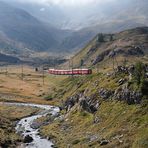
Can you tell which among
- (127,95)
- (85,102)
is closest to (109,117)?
(127,95)

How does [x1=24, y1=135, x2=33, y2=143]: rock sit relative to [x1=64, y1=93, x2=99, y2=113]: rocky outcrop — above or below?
below

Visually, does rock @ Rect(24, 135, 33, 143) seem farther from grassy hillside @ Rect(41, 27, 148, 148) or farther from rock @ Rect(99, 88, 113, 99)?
rock @ Rect(99, 88, 113, 99)

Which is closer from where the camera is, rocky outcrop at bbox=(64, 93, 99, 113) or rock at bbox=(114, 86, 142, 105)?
rock at bbox=(114, 86, 142, 105)

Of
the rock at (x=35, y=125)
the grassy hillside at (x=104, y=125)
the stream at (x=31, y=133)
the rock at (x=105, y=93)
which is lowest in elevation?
the stream at (x=31, y=133)

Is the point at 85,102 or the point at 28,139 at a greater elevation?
the point at 85,102

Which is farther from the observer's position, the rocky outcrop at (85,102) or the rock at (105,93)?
the rocky outcrop at (85,102)

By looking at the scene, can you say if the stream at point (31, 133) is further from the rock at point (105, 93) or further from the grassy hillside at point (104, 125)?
the rock at point (105, 93)

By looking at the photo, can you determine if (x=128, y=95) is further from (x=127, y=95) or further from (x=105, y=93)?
(x=105, y=93)

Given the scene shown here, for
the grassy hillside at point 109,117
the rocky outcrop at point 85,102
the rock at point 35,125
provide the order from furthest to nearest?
the rock at point 35,125, the rocky outcrop at point 85,102, the grassy hillside at point 109,117

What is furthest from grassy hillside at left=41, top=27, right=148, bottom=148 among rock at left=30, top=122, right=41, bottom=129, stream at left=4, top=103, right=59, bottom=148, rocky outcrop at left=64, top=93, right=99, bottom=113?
rock at left=30, top=122, right=41, bottom=129

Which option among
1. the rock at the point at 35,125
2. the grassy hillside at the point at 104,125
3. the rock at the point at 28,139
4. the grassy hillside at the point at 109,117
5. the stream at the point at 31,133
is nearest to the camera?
the grassy hillside at the point at 104,125

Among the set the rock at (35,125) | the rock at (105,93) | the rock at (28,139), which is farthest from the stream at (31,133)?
the rock at (105,93)

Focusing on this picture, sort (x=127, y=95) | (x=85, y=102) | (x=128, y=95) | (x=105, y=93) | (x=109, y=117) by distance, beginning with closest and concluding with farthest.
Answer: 1. (x=109, y=117)
2. (x=128, y=95)
3. (x=127, y=95)
4. (x=105, y=93)
5. (x=85, y=102)

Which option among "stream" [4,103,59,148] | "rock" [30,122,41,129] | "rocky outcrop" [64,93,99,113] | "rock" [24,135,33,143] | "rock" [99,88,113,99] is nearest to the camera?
"stream" [4,103,59,148]
